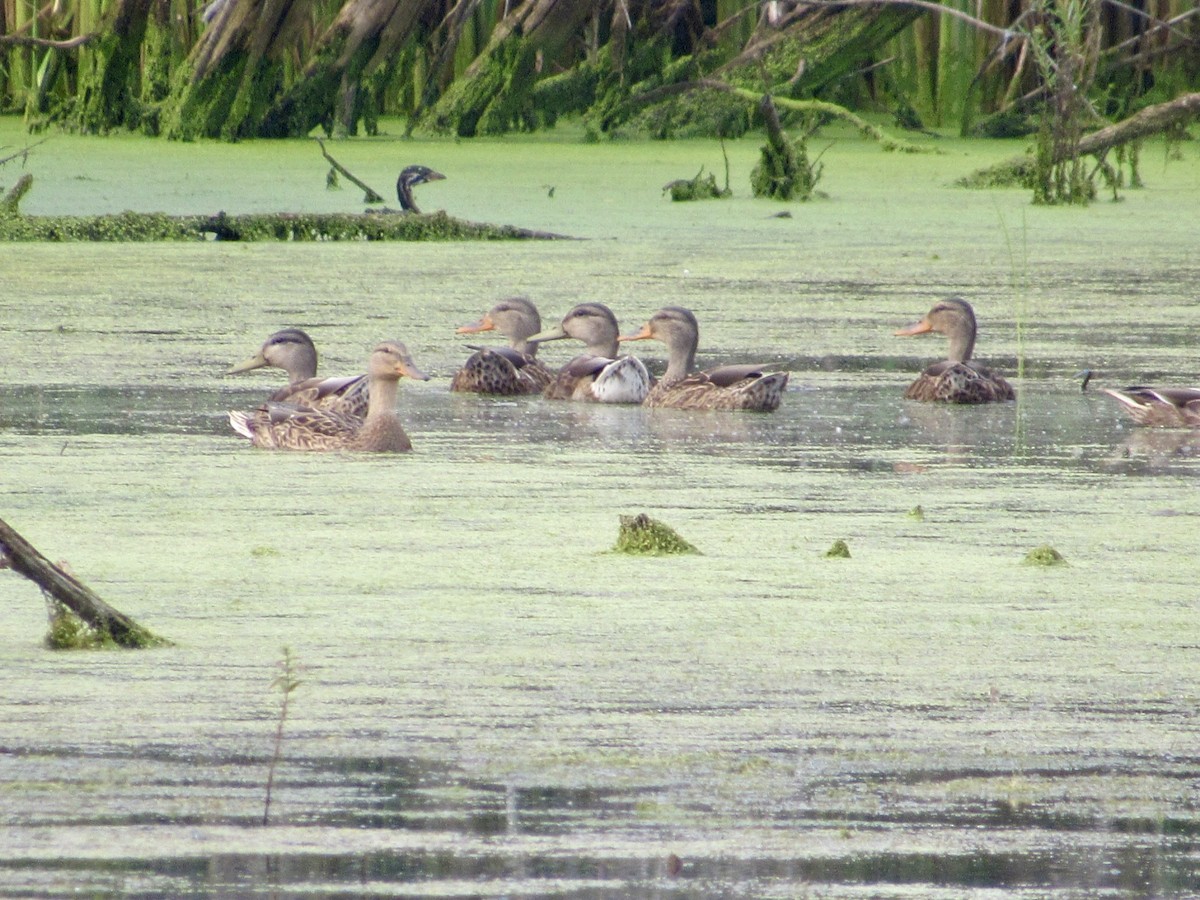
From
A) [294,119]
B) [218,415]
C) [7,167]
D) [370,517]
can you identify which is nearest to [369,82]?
[294,119]

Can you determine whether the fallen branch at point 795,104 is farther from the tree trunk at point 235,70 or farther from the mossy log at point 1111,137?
the tree trunk at point 235,70

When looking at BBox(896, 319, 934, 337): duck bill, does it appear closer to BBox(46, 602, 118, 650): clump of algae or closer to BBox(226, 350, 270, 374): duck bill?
BBox(226, 350, 270, 374): duck bill

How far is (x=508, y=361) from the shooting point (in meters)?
7.49

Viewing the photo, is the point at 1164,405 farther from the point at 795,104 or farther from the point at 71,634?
the point at 795,104

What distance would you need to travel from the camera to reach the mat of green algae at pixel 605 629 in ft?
9.08

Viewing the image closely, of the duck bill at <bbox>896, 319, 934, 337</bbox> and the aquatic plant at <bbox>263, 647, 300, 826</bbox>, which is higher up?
the duck bill at <bbox>896, 319, 934, 337</bbox>

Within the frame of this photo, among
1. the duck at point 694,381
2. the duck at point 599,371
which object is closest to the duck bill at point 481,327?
the duck at point 599,371

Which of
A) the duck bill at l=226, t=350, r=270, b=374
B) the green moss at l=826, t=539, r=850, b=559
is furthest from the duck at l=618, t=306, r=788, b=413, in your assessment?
the green moss at l=826, t=539, r=850, b=559

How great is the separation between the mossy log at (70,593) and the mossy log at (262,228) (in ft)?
24.7

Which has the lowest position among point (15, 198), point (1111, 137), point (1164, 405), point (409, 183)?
point (1164, 405)

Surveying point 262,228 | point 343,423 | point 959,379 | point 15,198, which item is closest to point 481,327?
point 959,379

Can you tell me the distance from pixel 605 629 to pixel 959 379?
3.51 metres

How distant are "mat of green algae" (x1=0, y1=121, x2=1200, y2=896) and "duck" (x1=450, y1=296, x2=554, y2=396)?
0.36 ft

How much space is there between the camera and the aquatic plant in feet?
9.49
